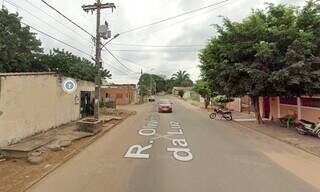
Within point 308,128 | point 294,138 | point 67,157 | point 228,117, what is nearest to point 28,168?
point 67,157

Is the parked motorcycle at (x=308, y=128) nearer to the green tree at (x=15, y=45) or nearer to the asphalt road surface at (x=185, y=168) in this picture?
the asphalt road surface at (x=185, y=168)

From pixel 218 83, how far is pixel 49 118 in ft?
37.8

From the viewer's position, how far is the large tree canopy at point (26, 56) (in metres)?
35.3

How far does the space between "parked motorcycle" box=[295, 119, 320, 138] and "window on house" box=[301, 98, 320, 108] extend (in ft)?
5.93

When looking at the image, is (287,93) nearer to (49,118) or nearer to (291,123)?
(291,123)

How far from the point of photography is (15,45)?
1462 inches

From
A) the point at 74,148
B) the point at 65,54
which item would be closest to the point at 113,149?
the point at 74,148

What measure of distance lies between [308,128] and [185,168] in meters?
10.8

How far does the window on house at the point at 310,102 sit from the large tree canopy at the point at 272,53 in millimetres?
731

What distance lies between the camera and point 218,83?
2553 centimetres

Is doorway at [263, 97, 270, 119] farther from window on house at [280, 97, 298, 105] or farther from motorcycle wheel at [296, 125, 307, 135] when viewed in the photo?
motorcycle wheel at [296, 125, 307, 135]

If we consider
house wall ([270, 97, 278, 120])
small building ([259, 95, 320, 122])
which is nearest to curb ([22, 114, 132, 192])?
small building ([259, 95, 320, 122])

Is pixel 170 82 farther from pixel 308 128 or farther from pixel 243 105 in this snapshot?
pixel 308 128

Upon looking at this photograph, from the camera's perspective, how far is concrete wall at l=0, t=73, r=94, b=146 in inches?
575
